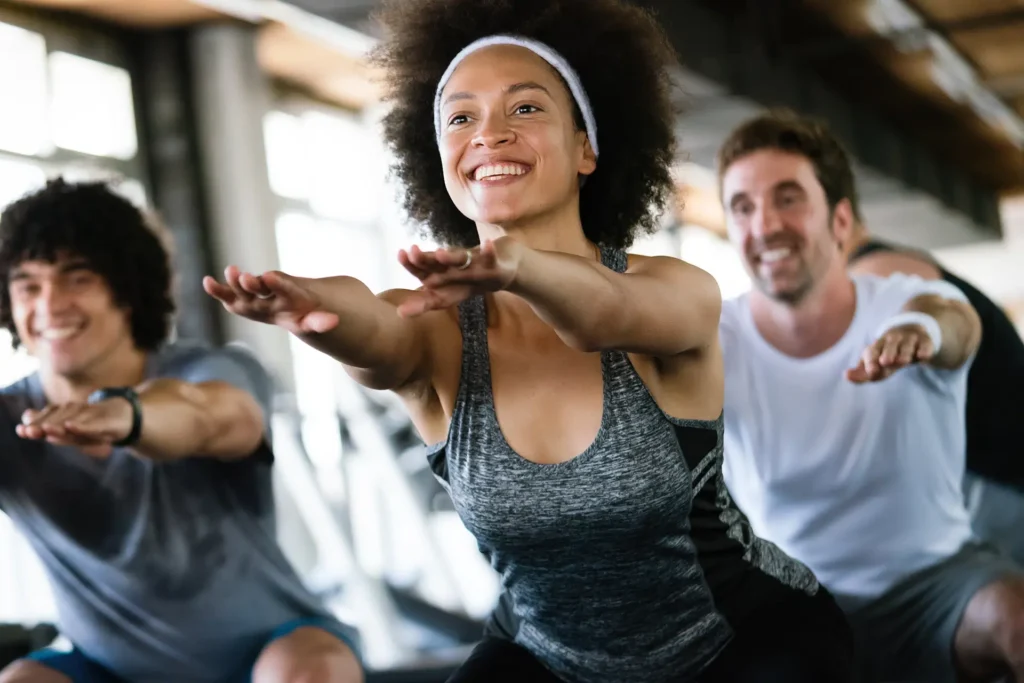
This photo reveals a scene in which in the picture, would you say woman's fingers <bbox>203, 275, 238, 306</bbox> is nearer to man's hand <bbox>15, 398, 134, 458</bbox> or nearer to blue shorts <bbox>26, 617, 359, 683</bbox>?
man's hand <bbox>15, 398, 134, 458</bbox>

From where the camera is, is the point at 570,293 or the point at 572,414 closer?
the point at 570,293

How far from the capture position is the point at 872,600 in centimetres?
256

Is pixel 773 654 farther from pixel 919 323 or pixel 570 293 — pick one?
pixel 919 323

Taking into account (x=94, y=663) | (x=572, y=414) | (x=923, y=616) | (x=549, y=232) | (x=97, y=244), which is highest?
(x=97, y=244)

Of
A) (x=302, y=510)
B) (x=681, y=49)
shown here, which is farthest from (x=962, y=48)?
(x=302, y=510)

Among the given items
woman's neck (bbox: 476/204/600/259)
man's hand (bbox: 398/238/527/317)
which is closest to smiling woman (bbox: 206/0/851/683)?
woman's neck (bbox: 476/204/600/259)

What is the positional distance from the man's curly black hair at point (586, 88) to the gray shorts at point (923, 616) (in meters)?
0.94

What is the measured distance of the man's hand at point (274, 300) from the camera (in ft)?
4.43

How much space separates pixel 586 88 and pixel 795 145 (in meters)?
0.97

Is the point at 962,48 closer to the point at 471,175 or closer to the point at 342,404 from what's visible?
the point at 342,404

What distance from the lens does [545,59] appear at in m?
1.85

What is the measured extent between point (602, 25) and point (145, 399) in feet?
3.17

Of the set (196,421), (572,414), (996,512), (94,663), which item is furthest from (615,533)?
(996,512)

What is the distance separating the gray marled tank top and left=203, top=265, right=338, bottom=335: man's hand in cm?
36
